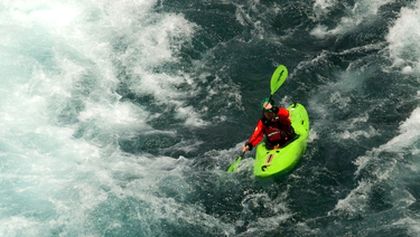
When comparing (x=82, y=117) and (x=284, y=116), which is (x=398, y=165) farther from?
(x=82, y=117)

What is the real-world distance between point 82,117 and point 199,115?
2.58m

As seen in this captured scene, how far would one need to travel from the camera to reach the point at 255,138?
11.1 meters

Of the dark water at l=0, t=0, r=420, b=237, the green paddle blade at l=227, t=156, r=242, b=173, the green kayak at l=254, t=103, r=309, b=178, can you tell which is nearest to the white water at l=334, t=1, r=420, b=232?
the dark water at l=0, t=0, r=420, b=237

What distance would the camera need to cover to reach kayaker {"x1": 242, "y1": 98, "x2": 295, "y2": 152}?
10789mm

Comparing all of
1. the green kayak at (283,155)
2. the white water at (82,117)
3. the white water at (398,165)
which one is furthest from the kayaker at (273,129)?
the white water at (82,117)

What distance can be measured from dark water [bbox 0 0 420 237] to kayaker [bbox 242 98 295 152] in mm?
553

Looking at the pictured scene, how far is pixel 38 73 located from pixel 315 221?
777cm

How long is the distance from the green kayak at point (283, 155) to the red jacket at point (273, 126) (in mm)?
213

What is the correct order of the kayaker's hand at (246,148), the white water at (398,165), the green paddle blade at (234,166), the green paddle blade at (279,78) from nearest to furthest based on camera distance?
the white water at (398,165) < the kayaker's hand at (246,148) < the green paddle blade at (234,166) < the green paddle blade at (279,78)

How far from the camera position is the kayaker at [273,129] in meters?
10.8

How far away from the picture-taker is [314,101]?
12516 mm

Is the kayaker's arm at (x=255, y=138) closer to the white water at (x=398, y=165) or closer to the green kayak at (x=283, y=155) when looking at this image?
the green kayak at (x=283, y=155)

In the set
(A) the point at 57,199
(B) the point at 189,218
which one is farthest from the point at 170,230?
(A) the point at 57,199

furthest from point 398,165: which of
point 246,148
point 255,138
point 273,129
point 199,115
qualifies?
point 199,115
